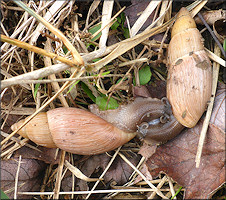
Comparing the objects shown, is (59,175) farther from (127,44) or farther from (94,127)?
(127,44)

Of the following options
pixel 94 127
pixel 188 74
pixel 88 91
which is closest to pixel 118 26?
pixel 88 91

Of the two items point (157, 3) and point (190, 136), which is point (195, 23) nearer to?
point (157, 3)

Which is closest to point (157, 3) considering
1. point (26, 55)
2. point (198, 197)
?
point (26, 55)

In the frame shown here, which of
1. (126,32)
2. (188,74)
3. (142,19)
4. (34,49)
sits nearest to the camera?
(34,49)

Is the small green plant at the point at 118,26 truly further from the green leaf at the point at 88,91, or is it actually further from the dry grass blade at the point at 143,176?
the dry grass blade at the point at 143,176

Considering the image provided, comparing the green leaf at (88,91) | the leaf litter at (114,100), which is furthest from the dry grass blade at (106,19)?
the green leaf at (88,91)

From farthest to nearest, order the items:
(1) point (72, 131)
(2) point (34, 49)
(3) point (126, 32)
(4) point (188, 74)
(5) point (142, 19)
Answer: (3) point (126, 32) < (5) point (142, 19) < (1) point (72, 131) < (4) point (188, 74) < (2) point (34, 49)

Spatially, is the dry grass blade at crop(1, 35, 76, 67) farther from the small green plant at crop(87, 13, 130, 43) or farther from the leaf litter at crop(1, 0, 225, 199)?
the small green plant at crop(87, 13, 130, 43)
